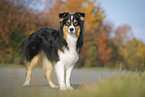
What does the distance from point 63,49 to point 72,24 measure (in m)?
0.77

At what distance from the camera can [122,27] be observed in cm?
3169

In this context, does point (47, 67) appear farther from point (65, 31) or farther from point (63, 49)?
point (65, 31)

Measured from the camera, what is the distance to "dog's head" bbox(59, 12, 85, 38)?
543 centimetres

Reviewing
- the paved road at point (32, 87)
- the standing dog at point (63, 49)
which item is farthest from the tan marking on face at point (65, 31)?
the paved road at point (32, 87)

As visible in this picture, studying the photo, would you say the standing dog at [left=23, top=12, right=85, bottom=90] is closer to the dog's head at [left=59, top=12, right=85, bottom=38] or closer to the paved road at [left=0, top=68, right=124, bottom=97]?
the dog's head at [left=59, top=12, right=85, bottom=38]

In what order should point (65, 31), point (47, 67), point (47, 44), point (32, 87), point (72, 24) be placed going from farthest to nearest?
point (47, 67), point (47, 44), point (32, 87), point (65, 31), point (72, 24)

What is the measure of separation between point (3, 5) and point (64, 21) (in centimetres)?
1170

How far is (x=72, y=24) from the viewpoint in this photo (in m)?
5.43

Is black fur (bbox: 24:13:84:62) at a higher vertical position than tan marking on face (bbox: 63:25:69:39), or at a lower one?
lower

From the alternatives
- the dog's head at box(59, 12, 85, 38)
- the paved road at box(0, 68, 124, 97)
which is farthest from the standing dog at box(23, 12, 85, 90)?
the paved road at box(0, 68, 124, 97)

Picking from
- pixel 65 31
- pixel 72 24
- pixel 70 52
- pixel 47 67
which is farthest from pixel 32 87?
pixel 72 24

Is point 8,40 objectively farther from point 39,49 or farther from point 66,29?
point 66,29

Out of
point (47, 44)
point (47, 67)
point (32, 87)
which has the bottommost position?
point (32, 87)

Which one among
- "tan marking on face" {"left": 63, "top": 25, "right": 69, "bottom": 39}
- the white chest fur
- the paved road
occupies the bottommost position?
the paved road
